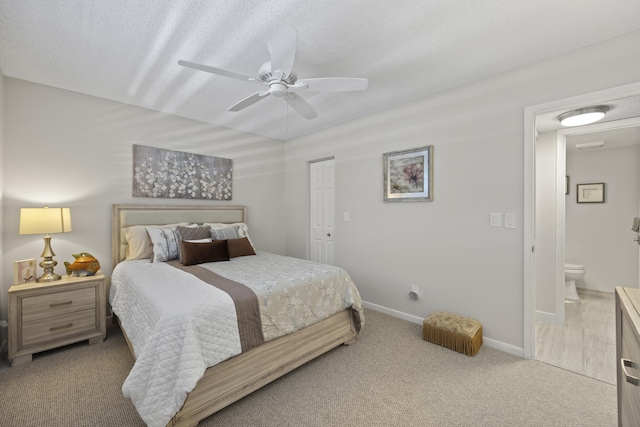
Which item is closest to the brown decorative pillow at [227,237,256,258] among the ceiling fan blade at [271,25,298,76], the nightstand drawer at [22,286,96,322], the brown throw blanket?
the brown throw blanket

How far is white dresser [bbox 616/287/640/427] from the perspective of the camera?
0.87m

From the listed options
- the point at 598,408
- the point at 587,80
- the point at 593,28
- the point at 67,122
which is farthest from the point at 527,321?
the point at 67,122

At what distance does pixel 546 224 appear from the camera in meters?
3.10

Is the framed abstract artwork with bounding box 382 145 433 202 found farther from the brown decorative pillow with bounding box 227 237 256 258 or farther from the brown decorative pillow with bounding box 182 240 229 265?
the brown decorative pillow with bounding box 182 240 229 265

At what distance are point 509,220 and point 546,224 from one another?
1.11 metres

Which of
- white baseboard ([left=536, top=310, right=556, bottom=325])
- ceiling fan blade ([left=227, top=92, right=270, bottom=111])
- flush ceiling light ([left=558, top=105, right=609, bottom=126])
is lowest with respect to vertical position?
white baseboard ([left=536, top=310, right=556, bottom=325])

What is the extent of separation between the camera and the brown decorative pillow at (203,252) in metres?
2.73

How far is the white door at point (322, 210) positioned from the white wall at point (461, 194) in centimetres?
29

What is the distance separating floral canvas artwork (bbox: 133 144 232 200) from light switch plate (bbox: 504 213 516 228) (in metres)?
3.42

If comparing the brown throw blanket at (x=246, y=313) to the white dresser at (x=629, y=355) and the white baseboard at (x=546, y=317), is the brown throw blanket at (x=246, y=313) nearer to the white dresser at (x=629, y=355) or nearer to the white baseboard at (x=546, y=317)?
the white dresser at (x=629, y=355)

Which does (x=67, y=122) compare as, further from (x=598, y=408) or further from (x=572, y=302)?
(x=572, y=302)

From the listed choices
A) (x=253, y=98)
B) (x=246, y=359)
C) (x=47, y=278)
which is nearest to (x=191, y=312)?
(x=246, y=359)

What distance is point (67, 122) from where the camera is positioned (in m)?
2.82

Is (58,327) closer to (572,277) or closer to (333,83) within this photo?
(333,83)
